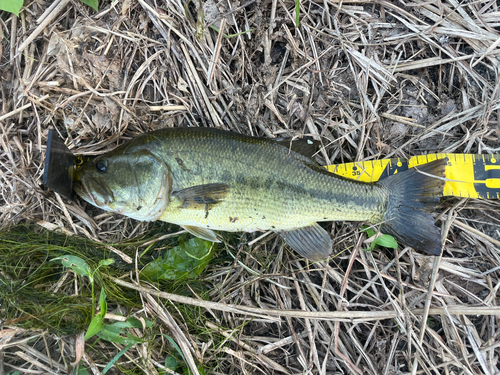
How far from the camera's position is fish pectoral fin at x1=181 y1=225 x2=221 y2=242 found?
2.95 meters

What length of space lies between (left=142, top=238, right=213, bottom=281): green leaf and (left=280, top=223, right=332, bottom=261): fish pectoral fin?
81cm

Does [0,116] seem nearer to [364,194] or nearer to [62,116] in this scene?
[62,116]

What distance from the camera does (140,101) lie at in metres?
3.21

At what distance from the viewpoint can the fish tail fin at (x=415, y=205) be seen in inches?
114

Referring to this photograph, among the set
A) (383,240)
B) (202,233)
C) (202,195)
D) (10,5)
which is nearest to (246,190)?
(202,195)

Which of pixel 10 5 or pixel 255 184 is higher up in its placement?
pixel 10 5

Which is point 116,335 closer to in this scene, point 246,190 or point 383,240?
point 246,190

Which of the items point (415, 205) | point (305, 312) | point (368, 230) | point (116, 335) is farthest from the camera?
point (368, 230)

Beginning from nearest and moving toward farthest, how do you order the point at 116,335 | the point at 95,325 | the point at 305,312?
the point at 95,325
the point at 116,335
the point at 305,312

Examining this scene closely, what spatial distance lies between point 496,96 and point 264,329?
11.2 feet

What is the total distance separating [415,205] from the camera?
9.73ft

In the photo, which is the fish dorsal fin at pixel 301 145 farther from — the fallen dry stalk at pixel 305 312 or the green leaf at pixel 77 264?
the green leaf at pixel 77 264

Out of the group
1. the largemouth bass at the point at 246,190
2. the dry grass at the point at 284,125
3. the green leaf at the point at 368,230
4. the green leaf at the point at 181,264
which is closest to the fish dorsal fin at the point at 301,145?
the largemouth bass at the point at 246,190

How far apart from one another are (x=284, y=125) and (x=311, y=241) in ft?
4.11
